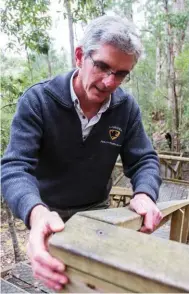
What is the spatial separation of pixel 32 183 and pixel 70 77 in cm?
63

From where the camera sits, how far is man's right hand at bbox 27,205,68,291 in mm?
622

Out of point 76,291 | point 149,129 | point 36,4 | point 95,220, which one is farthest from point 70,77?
point 149,129

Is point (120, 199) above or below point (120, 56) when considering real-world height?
below

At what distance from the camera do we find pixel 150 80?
53.7 feet

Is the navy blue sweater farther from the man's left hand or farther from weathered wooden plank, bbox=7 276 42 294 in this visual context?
weathered wooden plank, bbox=7 276 42 294

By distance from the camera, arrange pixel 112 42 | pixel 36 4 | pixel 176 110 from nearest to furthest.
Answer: pixel 112 42
pixel 36 4
pixel 176 110

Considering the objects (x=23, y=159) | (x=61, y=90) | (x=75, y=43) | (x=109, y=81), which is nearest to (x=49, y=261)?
(x=23, y=159)

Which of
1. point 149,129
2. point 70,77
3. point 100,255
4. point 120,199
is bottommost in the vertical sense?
point 149,129

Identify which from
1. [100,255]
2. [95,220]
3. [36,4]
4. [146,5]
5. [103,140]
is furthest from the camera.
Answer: [146,5]

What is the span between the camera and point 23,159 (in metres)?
1.14

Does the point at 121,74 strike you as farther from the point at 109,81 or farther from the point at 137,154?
the point at 137,154

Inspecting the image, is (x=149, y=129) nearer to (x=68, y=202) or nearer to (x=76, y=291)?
(x=68, y=202)

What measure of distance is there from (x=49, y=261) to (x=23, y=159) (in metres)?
0.58

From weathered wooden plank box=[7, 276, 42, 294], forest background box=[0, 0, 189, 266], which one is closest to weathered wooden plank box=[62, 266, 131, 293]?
forest background box=[0, 0, 189, 266]
